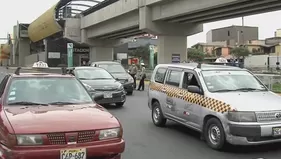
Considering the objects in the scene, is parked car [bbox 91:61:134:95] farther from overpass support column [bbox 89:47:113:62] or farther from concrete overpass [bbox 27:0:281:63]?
overpass support column [bbox 89:47:113:62]

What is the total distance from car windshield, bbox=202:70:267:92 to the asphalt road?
3.83ft

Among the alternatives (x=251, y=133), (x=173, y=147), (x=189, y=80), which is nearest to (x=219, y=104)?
(x=251, y=133)

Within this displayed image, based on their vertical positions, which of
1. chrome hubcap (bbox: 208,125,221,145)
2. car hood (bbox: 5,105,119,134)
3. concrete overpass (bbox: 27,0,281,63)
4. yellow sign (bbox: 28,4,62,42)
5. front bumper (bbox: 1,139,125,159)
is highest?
yellow sign (bbox: 28,4,62,42)

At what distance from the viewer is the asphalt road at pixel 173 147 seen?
677 centimetres

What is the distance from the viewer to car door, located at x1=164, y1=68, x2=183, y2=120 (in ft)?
28.9

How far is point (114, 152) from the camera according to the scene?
16.5 feet

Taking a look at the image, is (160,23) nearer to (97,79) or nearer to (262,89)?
(97,79)

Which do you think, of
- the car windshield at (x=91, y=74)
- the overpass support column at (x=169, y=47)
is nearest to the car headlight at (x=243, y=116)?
the car windshield at (x=91, y=74)

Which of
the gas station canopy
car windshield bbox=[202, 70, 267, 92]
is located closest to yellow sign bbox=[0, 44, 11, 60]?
the gas station canopy

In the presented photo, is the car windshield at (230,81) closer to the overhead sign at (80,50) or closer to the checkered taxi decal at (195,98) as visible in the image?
the checkered taxi decal at (195,98)

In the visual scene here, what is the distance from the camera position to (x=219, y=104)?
278 inches

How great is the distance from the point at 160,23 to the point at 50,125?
1150 inches

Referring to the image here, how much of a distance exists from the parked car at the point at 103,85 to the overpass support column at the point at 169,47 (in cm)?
1995

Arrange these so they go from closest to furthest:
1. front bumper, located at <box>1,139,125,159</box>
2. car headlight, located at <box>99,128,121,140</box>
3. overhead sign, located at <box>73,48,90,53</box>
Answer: front bumper, located at <box>1,139,125,159</box>
car headlight, located at <box>99,128,121,140</box>
overhead sign, located at <box>73,48,90,53</box>
